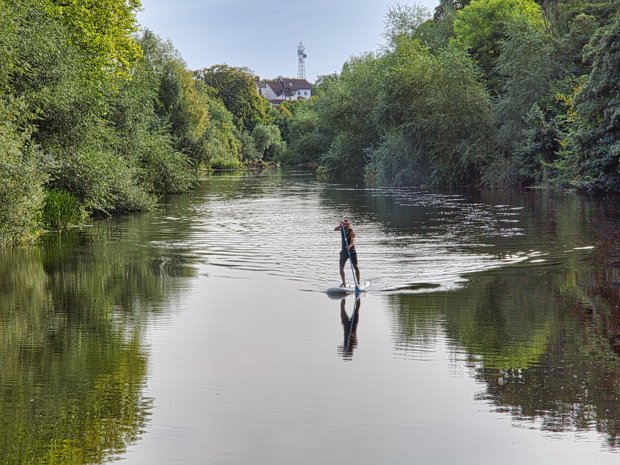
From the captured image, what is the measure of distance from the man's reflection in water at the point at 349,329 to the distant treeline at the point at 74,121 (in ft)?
36.0

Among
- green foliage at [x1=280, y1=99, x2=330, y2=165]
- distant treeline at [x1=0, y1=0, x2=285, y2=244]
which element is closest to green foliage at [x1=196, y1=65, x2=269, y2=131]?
green foliage at [x1=280, y1=99, x2=330, y2=165]

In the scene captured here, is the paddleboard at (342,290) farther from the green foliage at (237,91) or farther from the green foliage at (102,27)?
the green foliage at (237,91)

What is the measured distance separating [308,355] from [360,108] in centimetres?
7345

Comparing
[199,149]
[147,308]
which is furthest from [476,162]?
[147,308]

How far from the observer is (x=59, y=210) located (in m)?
31.8

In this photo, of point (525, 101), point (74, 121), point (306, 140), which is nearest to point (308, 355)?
point (74, 121)

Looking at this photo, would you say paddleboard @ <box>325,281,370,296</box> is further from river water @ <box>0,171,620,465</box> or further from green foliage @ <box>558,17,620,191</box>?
green foliage @ <box>558,17,620,191</box>

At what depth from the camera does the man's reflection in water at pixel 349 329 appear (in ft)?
41.3

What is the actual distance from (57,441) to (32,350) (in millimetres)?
4089

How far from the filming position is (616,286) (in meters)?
18.5

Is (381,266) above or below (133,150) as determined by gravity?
below

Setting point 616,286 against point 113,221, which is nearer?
point 616,286

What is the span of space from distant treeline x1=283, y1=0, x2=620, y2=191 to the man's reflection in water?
28.6 m

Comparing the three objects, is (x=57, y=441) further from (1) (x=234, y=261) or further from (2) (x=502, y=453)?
(1) (x=234, y=261)
